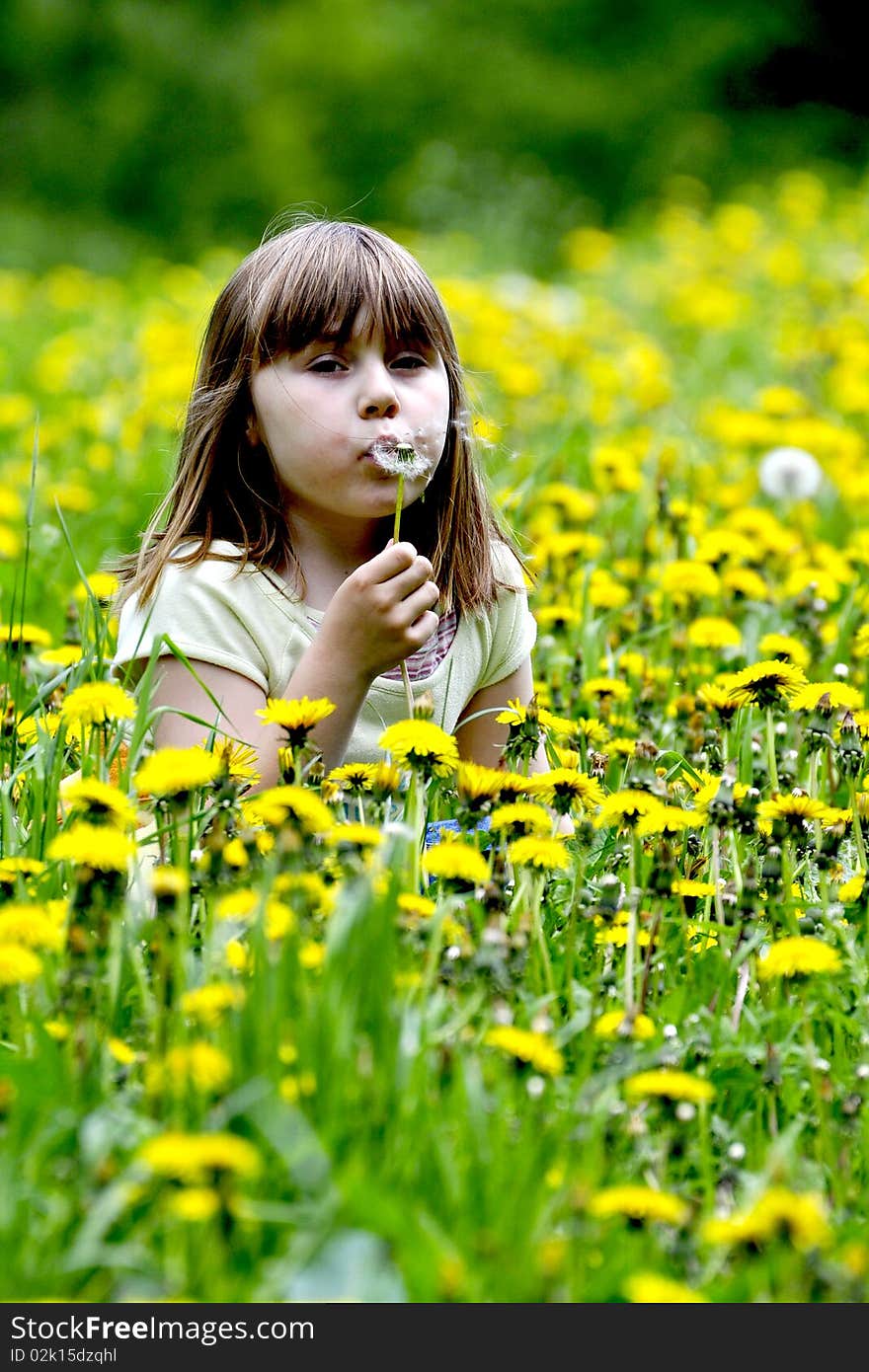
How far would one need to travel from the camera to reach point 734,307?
5.29 meters

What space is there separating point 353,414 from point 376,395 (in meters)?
0.04

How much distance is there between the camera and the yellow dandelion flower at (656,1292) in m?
1.06

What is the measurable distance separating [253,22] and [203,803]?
37.4 feet

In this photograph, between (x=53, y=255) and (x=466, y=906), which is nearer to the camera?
(x=466, y=906)

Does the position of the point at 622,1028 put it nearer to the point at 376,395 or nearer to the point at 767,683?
the point at 767,683

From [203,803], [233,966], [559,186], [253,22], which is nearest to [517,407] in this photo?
[203,803]

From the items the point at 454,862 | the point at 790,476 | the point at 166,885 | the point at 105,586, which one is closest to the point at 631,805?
the point at 454,862

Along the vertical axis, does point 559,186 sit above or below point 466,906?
above

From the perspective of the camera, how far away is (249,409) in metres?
2.20

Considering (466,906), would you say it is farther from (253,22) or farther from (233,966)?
(253,22)

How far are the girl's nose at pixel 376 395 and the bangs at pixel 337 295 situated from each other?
0.07 meters

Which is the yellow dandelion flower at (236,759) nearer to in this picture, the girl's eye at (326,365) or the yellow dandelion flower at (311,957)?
the yellow dandelion flower at (311,957)

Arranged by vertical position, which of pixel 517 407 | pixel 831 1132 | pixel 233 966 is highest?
pixel 517 407

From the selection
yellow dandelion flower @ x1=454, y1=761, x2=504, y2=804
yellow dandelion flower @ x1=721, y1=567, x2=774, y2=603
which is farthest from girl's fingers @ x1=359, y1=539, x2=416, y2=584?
yellow dandelion flower @ x1=721, y1=567, x2=774, y2=603
